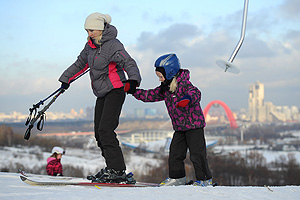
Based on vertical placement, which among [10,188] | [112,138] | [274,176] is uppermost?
[112,138]

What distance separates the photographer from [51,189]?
10.4 feet

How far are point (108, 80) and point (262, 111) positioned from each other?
120 m

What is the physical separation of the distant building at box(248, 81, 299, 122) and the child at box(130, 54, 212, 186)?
11844cm

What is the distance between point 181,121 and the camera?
3.91 metres

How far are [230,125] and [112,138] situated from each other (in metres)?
113

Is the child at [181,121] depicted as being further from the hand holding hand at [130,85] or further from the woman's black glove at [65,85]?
the woman's black glove at [65,85]

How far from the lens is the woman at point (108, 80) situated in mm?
3836

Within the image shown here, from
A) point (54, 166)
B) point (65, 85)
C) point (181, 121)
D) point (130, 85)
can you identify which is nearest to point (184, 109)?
point (181, 121)

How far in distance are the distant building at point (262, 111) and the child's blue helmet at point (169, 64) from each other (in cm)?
11851

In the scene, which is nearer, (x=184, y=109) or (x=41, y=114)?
(x=184, y=109)

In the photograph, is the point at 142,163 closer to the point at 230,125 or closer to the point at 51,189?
the point at 230,125

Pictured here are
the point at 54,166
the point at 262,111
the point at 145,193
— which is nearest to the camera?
the point at 145,193

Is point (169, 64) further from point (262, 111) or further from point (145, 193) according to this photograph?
point (262, 111)

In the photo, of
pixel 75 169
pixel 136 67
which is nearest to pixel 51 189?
pixel 136 67
